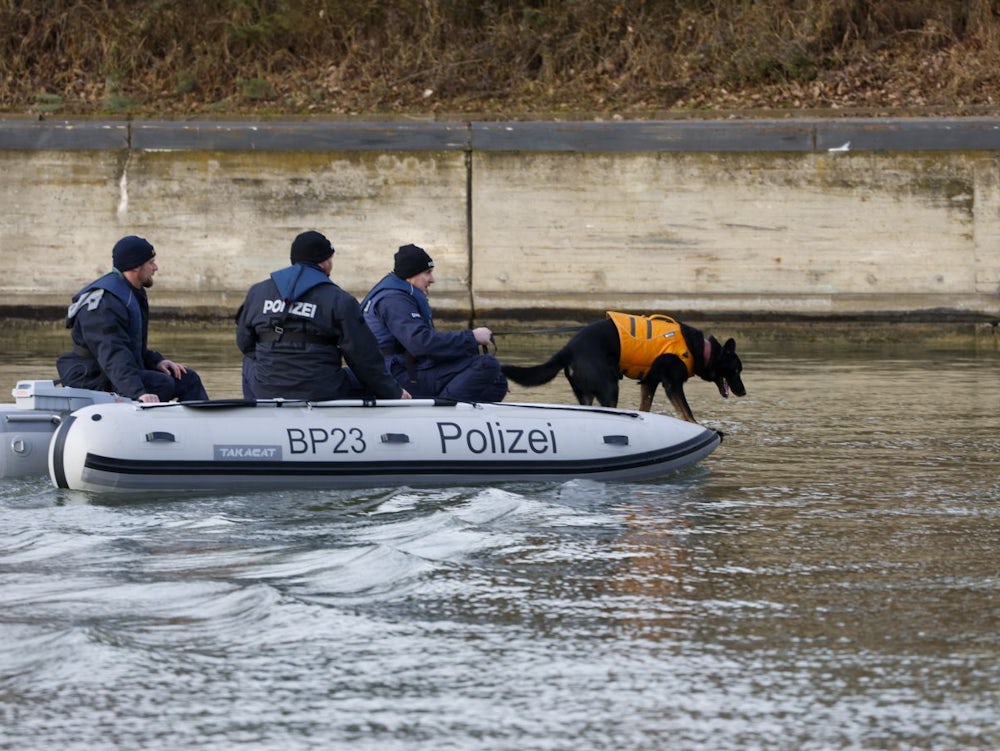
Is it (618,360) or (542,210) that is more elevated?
(542,210)

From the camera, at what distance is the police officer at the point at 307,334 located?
9.06 m

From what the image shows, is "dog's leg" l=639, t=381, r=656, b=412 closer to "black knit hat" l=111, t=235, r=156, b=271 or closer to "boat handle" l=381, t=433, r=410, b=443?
"boat handle" l=381, t=433, r=410, b=443

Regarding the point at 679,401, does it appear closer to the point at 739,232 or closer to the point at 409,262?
the point at 409,262

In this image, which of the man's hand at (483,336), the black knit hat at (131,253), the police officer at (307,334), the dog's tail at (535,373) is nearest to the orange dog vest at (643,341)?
the dog's tail at (535,373)

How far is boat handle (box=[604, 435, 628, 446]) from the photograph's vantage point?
30.8 feet

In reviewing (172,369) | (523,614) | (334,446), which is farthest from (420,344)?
(523,614)

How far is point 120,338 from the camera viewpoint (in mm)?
9422

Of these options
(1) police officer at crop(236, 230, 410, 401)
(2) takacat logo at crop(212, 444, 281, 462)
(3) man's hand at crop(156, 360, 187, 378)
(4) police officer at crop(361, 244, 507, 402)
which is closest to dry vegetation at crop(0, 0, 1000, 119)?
(4) police officer at crop(361, 244, 507, 402)

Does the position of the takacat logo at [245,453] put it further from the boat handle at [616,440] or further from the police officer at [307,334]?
the boat handle at [616,440]

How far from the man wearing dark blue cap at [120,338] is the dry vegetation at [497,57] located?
10.5 metres

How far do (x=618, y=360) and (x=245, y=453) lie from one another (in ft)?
9.84

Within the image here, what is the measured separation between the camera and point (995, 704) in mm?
5012

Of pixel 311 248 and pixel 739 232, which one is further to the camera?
pixel 739 232

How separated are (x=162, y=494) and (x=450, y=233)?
1004 centimetres
